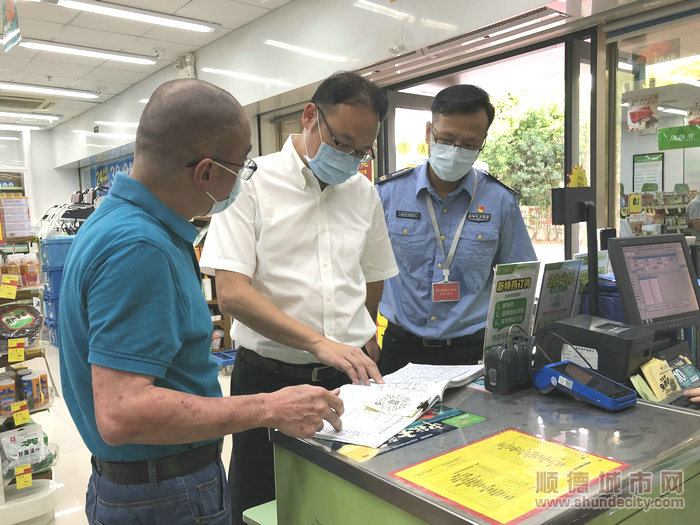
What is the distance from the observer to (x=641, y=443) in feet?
3.76

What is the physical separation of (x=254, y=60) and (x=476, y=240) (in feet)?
15.6

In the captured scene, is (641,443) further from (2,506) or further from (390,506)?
(2,506)

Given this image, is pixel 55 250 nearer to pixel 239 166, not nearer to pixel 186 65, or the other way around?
pixel 186 65

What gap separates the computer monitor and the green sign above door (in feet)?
5.73

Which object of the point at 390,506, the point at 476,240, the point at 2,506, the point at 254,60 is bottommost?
the point at 2,506

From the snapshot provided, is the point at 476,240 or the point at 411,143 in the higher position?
the point at 411,143

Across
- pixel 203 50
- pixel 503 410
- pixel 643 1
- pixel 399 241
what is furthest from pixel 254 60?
pixel 503 410

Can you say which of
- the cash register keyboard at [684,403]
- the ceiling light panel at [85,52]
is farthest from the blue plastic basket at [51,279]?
the cash register keyboard at [684,403]

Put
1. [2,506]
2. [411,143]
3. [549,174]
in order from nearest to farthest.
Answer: [2,506] → [549,174] → [411,143]

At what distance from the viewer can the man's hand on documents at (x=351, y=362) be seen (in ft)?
4.75

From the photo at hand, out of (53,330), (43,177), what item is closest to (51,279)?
(53,330)

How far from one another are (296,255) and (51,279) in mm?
5836

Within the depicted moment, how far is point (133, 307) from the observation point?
0.97 meters

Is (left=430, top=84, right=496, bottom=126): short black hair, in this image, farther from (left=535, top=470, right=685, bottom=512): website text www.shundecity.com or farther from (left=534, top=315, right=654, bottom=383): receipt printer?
(left=535, top=470, right=685, bottom=512): website text www.shundecity.com
